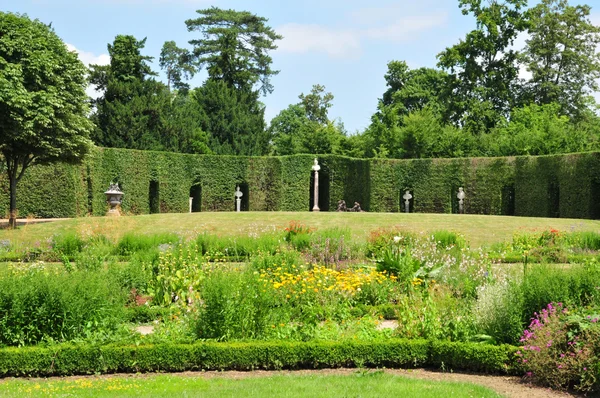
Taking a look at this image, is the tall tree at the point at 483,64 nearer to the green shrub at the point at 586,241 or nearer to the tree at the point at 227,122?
the tree at the point at 227,122

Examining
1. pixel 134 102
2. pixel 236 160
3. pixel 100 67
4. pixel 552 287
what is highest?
pixel 100 67

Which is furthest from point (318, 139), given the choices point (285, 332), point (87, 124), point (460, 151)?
point (285, 332)

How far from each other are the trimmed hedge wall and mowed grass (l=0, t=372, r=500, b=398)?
21503 millimetres

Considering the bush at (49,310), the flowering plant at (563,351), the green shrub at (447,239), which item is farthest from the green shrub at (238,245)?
the flowering plant at (563,351)

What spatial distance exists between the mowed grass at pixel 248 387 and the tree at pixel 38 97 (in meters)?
14.8

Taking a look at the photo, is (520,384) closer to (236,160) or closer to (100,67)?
(236,160)

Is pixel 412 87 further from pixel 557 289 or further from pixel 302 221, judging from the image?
pixel 557 289

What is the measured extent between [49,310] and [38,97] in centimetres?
1455

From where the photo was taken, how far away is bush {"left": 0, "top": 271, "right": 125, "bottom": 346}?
7031mm

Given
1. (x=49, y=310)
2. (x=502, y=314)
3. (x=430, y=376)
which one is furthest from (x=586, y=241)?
(x=49, y=310)

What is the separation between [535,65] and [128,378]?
128 ft

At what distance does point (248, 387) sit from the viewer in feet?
19.6

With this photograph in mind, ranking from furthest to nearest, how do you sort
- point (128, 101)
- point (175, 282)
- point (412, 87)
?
point (412, 87), point (128, 101), point (175, 282)

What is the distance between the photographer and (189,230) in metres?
20.2
